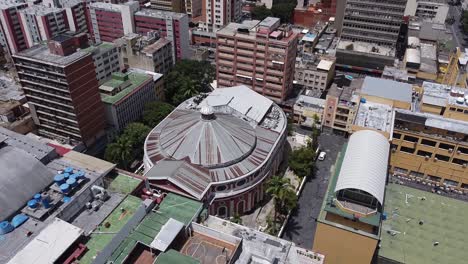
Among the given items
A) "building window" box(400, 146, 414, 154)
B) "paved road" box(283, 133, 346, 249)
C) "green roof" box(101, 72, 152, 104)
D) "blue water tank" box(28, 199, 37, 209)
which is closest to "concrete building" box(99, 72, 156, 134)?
"green roof" box(101, 72, 152, 104)

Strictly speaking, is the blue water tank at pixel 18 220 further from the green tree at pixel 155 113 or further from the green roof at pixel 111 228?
the green tree at pixel 155 113

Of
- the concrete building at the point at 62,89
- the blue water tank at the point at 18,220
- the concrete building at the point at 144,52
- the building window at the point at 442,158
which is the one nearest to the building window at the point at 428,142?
the building window at the point at 442,158

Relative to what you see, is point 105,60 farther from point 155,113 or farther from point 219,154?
point 219,154

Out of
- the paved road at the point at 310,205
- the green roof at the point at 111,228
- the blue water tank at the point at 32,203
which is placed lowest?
the paved road at the point at 310,205

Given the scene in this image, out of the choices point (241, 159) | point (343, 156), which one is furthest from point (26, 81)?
point (343, 156)

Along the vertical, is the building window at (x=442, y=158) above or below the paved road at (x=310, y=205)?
above

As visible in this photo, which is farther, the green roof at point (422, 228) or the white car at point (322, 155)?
the white car at point (322, 155)

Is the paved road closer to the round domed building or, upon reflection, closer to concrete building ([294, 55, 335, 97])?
the round domed building

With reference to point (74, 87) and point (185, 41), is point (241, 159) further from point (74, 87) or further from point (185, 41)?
point (185, 41)
